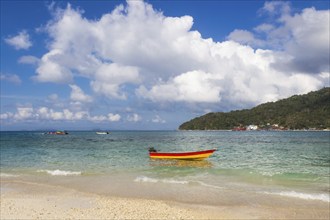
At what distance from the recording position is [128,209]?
15.1 meters

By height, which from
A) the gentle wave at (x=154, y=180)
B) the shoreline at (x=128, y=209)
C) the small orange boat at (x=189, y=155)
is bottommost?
the gentle wave at (x=154, y=180)

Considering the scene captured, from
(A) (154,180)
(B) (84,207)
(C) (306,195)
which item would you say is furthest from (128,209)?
(C) (306,195)

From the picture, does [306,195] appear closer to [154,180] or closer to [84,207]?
[154,180]

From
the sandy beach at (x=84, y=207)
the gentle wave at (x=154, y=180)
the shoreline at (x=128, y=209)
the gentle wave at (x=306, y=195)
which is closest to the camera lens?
the sandy beach at (x=84, y=207)

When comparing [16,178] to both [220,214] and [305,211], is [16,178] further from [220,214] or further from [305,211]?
[305,211]

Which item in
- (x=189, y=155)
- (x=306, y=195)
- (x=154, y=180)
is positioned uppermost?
(x=189, y=155)

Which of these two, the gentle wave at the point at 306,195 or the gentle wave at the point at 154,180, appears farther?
the gentle wave at the point at 154,180

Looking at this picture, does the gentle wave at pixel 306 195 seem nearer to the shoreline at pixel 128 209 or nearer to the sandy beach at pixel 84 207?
the shoreline at pixel 128 209

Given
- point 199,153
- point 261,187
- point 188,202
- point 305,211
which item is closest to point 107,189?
point 188,202

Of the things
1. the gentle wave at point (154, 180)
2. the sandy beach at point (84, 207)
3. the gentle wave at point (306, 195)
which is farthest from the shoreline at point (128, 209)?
the gentle wave at point (154, 180)

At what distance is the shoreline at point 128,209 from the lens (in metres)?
14.1

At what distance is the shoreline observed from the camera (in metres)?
14.1

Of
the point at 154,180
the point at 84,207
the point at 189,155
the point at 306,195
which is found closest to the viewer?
the point at 84,207

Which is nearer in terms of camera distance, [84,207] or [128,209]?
[128,209]
